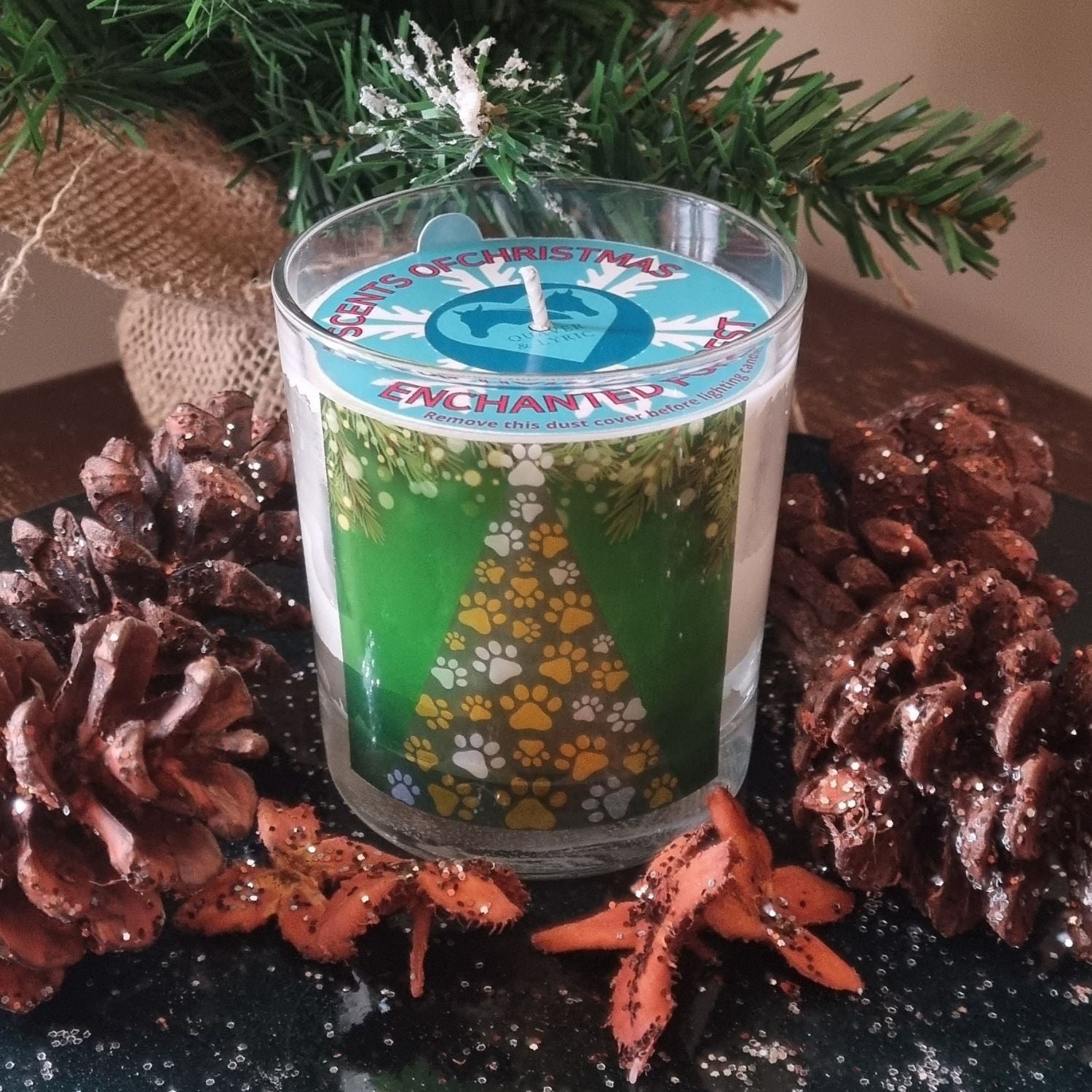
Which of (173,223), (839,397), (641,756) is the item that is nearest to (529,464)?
(641,756)

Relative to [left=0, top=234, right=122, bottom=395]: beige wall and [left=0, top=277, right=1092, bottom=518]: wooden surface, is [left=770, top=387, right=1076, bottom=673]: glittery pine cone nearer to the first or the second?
[left=0, top=277, right=1092, bottom=518]: wooden surface

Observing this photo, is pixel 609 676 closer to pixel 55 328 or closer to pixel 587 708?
pixel 587 708

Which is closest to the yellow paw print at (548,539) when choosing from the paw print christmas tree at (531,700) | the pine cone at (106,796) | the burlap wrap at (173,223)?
the paw print christmas tree at (531,700)

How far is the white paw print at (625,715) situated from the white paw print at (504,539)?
0.23ft

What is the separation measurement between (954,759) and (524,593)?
0.47ft

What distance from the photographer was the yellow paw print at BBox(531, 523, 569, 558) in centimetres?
40

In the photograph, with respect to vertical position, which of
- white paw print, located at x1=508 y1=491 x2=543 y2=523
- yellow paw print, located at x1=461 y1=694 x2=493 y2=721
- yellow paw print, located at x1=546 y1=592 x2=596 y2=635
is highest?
white paw print, located at x1=508 y1=491 x2=543 y2=523

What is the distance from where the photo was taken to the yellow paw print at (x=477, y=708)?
43cm

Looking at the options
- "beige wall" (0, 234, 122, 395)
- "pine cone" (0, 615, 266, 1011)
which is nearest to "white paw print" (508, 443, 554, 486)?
"pine cone" (0, 615, 266, 1011)

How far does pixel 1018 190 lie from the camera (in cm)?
81

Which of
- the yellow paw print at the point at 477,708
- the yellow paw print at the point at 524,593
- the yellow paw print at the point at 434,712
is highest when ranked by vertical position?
the yellow paw print at the point at 524,593

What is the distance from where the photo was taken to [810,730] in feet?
1.42

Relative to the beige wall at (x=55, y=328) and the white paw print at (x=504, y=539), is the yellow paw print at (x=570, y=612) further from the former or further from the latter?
the beige wall at (x=55, y=328)

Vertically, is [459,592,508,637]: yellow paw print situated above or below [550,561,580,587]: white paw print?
below
